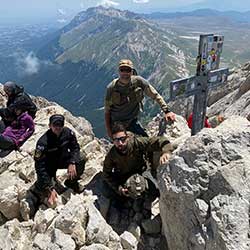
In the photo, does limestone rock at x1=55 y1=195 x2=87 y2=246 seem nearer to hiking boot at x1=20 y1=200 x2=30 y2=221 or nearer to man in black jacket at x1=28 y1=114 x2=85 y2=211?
man in black jacket at x1=28 y1=114 x2=85 y2=211

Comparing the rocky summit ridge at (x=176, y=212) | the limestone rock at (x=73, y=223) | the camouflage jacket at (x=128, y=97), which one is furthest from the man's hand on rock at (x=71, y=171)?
the limestone rock at (x=73, y=223)

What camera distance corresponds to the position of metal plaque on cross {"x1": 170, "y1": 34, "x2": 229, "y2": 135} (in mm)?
10469

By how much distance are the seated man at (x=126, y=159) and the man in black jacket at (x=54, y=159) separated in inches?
63.6

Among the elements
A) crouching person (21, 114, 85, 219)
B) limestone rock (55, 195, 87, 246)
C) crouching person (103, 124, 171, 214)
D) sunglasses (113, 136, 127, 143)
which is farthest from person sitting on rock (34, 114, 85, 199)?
sunglasses (113, 136, 127, 143)

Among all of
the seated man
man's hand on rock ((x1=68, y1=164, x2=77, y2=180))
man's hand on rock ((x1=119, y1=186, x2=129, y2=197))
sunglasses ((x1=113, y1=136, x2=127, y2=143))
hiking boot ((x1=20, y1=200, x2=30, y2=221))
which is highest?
sunglasses ((x1=113, y1=136, x2=127, y2=143))

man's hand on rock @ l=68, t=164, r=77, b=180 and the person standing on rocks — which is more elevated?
the person standing on rocks

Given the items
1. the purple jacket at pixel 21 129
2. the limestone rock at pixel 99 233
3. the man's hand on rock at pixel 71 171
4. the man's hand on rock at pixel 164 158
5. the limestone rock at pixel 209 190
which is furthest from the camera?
the purple jacket at pixel 21 129

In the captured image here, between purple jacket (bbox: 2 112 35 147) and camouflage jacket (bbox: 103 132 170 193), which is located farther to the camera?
purple jacket (bbox: 2 112 35 147)

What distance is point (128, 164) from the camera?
10.9 metres

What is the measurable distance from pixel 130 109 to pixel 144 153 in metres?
2.07

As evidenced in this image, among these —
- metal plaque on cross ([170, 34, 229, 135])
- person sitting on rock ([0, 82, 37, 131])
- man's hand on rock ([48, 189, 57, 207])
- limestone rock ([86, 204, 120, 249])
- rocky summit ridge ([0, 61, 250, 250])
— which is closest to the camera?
rocky summit ridge ([0, 61, 250, 250])

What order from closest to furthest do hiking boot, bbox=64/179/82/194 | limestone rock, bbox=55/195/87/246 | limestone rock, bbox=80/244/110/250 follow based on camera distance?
limestone rock, bbox=80/244/110/250, limestone rock, bbox=55/195/87/246, hiking boot, bbox=64/179/82/194

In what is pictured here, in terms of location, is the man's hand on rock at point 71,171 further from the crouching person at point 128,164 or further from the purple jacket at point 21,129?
the purple jacket at point 21,129

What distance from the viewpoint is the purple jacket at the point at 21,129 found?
15750mm
